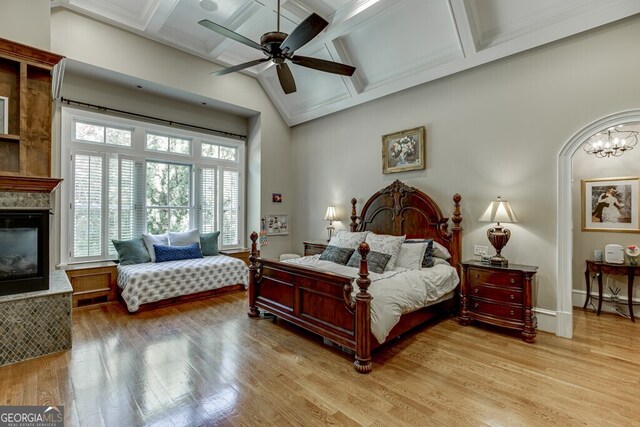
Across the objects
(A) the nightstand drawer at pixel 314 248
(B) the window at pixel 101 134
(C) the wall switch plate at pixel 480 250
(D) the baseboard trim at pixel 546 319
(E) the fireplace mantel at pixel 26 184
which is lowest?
(D) the baseboard trim at pixel 546 319

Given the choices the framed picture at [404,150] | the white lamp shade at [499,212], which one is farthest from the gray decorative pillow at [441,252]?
the framed picture at [404,150]

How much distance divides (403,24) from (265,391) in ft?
14.7

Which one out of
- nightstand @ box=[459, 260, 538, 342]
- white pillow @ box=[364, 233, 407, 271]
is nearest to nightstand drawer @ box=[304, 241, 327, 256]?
white pillow @ box=[364, 233, 407, 271]

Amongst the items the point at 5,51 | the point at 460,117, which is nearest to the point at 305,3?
the point at 460,117

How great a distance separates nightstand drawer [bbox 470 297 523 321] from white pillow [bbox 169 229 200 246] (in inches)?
175

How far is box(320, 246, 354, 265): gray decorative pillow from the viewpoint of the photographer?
3.92 m

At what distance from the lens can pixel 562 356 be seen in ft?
9.27

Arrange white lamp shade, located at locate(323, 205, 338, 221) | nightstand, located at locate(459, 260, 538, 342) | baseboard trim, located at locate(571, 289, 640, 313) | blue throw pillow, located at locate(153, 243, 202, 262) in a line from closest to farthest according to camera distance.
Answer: nightstand, located at locate(459, 260, 538, 342) → baseboard trim, located at locate(571, 289, 640, 313) → blue throw pillow, located at locate(153, 243, 202, 262) → white lamp shade, located at locate(323, 205, 338, 221)

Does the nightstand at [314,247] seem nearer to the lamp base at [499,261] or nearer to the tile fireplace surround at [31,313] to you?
the lamp base at [499,261]

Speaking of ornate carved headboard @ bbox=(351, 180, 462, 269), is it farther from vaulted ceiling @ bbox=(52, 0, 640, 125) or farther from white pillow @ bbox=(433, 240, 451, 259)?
vaulted ceiling @ bbox=(52, 0, 640, 125)

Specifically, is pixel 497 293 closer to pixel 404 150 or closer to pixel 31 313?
pixel 404 150

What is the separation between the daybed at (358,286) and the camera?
8.60 ft

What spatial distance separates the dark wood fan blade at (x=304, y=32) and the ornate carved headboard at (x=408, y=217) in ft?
8.30

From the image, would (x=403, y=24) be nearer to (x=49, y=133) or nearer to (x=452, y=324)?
(x=452, y=324)
